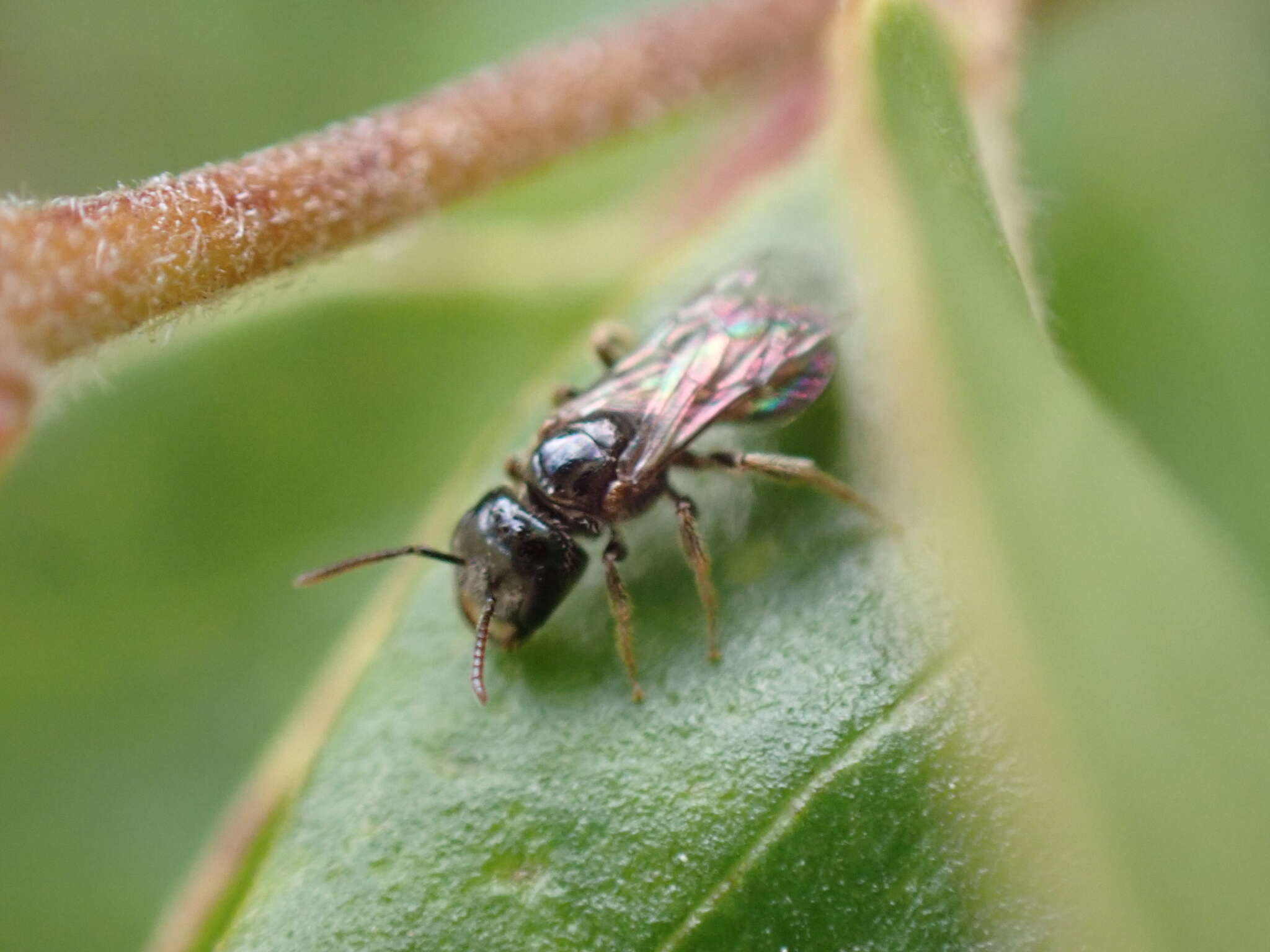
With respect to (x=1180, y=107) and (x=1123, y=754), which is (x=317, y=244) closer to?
(x=1123, y=754)

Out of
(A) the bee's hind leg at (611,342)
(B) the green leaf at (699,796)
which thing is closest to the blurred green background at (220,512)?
(A) the bee's hind leg at (611,342)

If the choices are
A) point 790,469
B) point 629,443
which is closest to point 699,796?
point 790,469

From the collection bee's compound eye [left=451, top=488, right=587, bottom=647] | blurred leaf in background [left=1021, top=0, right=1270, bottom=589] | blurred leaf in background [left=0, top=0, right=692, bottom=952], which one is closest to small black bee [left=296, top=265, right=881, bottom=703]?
bee's compound eye [left=451, top=488, right=587, bottom=647]

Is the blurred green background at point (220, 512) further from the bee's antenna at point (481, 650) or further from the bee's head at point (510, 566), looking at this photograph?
the bee's antenna at point (481, 650)

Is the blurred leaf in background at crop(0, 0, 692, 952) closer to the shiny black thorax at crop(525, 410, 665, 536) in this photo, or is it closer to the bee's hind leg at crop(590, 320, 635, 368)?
the bee's hind leg at crop(590, 320, 635, 368)

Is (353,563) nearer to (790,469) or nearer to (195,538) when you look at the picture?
(195,538)
